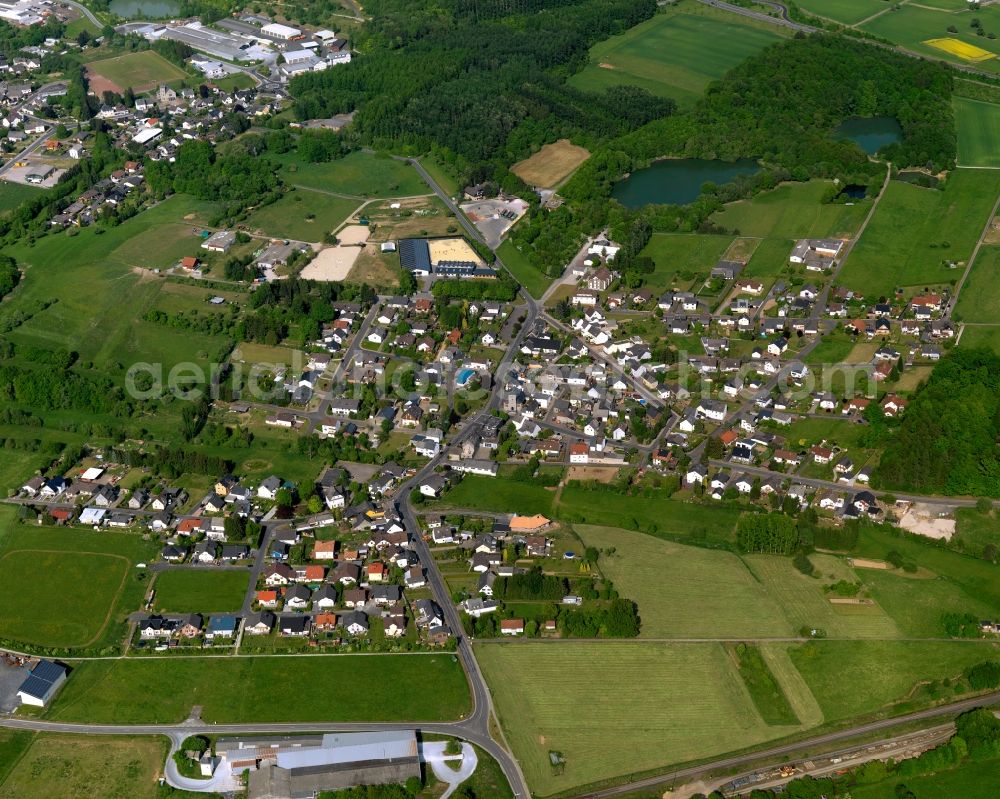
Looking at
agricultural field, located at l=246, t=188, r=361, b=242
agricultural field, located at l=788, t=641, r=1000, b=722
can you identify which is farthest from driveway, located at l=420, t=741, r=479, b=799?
agricultural field, located at l=246, t=188, r=361, b=242

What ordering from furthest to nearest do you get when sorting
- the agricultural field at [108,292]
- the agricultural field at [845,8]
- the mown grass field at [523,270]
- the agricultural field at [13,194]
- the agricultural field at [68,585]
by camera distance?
1. the agricultural field at [845,8]
2. the agricultural field at [13,194]
3. the mown grass field at [523,270]
4. the agricultural field at [108,292]
5. the agricultural field at [68,585]

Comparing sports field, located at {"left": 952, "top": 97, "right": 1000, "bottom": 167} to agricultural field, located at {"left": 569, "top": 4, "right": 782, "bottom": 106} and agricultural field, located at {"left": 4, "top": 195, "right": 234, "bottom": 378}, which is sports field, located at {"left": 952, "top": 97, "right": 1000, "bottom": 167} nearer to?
agricultural field, located at {"left": 569, "top": 4, "right": 782, "bottom": 106}

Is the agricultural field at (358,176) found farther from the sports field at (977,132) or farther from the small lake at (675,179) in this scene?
the sports field at (977,132)

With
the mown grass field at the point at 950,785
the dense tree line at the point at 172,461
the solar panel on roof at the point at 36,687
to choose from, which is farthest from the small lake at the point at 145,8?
the mown grass field at the point at 950,785

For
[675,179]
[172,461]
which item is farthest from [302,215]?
[172,461]

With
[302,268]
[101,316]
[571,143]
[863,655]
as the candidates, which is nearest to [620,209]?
[571,143]

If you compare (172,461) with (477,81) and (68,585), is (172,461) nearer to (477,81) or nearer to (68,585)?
(68,585)
